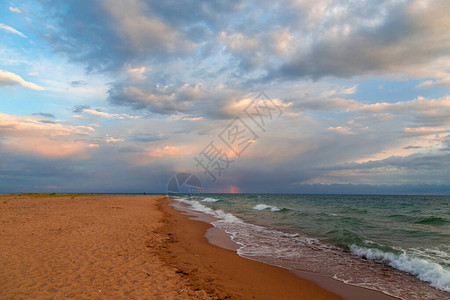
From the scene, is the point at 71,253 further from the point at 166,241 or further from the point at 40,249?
the point at 166,241

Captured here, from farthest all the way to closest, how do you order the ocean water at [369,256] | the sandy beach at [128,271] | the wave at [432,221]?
the wave at [432,221] < the ocean water at [369,256] < the sandy beach at [128,271]

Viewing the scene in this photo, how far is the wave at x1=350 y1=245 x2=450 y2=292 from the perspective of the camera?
7.45 metres

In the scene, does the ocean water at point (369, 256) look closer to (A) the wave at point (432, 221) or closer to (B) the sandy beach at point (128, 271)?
(B) the sandy beach at point (128, 271)

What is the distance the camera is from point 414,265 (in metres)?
8.69

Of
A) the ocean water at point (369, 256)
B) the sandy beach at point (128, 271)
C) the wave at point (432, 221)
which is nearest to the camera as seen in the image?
the sandy beach at point (128, 271)

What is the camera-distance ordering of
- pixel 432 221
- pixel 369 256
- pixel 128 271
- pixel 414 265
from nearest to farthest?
pixel 128 271 → pixel 414 265 → pixel 369 256 → pixel 432 221

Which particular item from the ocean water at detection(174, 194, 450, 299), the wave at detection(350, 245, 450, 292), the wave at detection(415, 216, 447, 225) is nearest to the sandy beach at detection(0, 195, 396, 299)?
the ocean water at detection(174, 194, 450, 299)

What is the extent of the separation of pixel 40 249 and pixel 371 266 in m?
12.3

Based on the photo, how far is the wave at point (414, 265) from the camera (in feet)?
24.4

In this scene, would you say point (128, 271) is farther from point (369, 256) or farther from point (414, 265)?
point (414, 265)

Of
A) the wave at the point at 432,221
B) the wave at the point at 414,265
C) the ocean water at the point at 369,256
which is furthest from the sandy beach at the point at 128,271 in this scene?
the wave at the point at 432,221

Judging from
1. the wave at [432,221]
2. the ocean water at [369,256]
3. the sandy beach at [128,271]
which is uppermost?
the sandy beach at [128,271]

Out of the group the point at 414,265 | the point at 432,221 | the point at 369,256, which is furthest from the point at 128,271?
the point at 432,221

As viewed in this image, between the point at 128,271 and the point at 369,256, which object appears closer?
the point at 128,271
